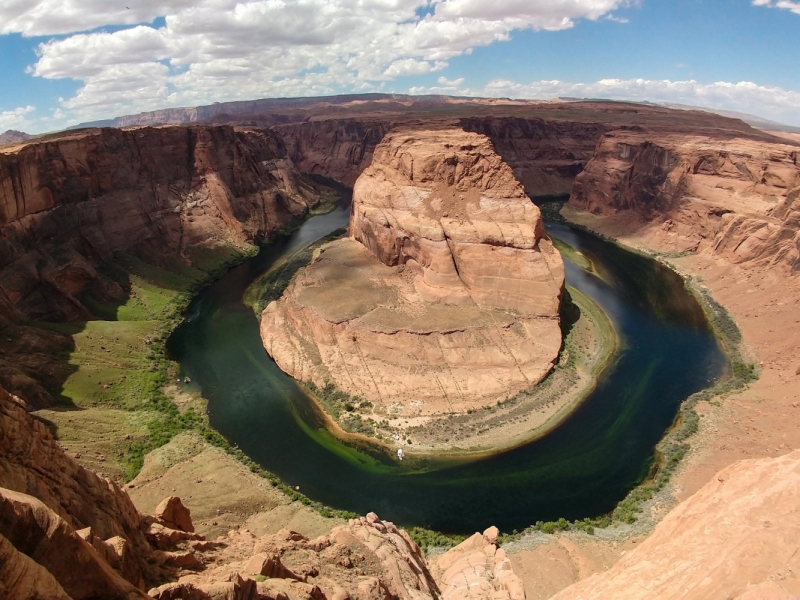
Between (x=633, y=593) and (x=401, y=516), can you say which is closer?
(x=633, y=593)

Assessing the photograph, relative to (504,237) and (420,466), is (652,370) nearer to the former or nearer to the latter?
(504,237)

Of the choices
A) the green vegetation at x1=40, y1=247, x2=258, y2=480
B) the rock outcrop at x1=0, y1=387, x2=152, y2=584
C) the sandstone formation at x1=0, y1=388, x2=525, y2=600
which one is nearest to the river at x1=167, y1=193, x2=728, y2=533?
the green vegetation at x1=40, y1=247, x2=258, y2=480

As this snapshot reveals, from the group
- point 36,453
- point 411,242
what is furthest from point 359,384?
point 36,453

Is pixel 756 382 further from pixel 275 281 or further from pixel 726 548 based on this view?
pixel 275 281

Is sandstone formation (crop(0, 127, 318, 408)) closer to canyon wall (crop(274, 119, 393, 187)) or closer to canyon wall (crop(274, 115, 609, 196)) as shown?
canyon wall (crop(274, 119, 393, 187))

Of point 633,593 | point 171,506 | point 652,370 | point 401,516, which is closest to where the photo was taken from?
point 633,593

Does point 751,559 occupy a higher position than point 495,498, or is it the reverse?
point 751,559
